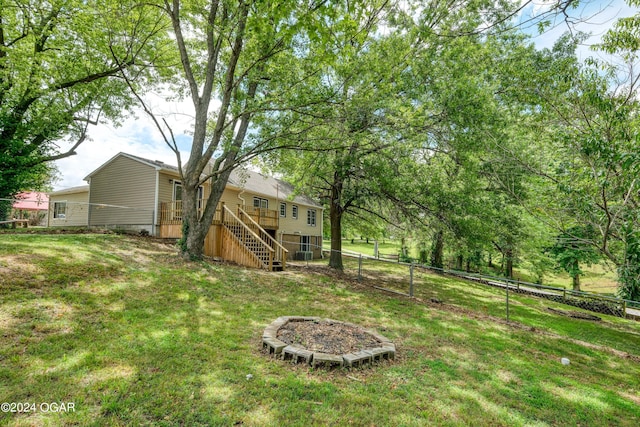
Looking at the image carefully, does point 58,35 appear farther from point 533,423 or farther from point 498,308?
point 498,308

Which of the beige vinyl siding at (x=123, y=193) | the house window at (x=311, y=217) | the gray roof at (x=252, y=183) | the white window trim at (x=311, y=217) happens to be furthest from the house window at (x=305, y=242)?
the beige vinyl siding at (x=123, y=193)

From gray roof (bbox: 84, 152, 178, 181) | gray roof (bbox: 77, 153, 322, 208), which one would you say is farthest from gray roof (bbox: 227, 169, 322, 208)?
gray roof (bbox: 84, 152, 178, 181)

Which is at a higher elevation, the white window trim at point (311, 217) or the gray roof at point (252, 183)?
the gray roof at point (252, 183)

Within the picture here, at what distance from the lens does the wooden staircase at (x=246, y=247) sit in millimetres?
11641

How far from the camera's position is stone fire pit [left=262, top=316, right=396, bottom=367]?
406cm

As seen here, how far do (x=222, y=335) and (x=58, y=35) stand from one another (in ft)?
53.1

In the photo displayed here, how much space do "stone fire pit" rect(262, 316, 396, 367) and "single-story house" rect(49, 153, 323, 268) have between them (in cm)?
657

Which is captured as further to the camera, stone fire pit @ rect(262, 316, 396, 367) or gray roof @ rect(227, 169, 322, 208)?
gray roof @ rect(227, 169, 322, 208)

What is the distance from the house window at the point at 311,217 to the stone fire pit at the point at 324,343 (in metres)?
19.8

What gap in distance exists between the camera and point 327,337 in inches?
190

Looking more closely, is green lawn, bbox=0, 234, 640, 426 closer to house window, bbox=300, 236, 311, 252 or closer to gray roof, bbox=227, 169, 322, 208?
gray roof, bbox=227, 169, 322, 208

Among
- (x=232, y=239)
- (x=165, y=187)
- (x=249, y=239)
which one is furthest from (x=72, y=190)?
(x=249, y=239)

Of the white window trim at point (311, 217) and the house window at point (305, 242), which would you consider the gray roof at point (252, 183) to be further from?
the house window at point (305, 242)

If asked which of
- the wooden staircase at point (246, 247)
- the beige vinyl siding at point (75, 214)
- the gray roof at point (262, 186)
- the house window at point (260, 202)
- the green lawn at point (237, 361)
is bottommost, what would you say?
the green lawn at point (237, 361)
